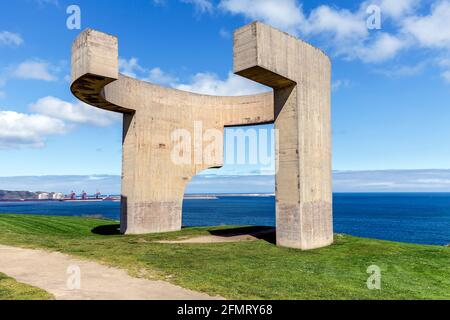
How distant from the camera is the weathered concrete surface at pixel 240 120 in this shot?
14422 mm

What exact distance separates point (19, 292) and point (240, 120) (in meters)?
17.9

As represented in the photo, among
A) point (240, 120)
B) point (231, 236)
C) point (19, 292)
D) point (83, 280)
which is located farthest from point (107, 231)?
point (19, 292)

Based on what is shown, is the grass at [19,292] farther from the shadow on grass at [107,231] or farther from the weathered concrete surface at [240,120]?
the shadow on grass at [107,231]

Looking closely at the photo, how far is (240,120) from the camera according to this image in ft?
78.1

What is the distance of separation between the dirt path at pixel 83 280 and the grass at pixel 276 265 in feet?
1.81

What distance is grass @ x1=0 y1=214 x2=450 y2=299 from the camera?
9.00m

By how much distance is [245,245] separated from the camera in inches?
609

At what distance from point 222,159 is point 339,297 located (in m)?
16.7

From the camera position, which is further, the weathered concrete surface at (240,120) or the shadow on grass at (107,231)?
the shadow on grass at (107,231)

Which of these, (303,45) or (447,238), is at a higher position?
(303,45)

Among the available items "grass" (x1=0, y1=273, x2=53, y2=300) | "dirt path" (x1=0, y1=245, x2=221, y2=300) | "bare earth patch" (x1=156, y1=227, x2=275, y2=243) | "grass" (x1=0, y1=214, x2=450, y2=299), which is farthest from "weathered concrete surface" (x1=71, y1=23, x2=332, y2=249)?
"grass" (x1=0, y1=273, x2=53, y2=300)

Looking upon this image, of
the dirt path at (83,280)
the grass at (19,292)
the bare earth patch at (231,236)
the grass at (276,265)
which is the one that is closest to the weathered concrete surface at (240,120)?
the grass at (276,265)
